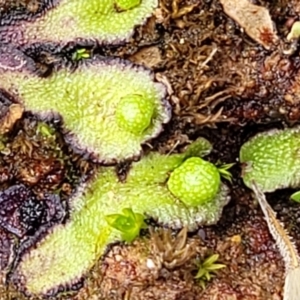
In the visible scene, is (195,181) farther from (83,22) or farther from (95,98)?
(83,22)

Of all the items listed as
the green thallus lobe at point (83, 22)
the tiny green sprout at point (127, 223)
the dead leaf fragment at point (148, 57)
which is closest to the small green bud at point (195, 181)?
the tiny green sprout at point (127, 223)

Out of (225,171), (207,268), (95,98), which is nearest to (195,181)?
(225,171)

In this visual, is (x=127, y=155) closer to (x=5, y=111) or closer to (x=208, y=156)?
(x=208, y=156)

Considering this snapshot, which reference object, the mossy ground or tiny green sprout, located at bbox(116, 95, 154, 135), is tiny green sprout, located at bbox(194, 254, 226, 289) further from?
tiny green sprout, located at bbox(116, 95, 154, 135)

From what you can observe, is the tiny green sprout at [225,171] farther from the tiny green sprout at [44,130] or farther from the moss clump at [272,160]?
the tiny green sprout at [44,130]

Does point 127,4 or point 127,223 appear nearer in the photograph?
point 127,223

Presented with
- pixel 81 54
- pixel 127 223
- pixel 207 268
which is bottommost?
pixel 207 268

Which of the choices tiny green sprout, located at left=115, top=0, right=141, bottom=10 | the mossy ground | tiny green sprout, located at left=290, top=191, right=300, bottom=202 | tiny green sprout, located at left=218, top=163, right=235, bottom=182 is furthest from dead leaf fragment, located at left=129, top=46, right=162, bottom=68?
tiny green sprout, located at left=290, top=191, right=300, bottom=202
